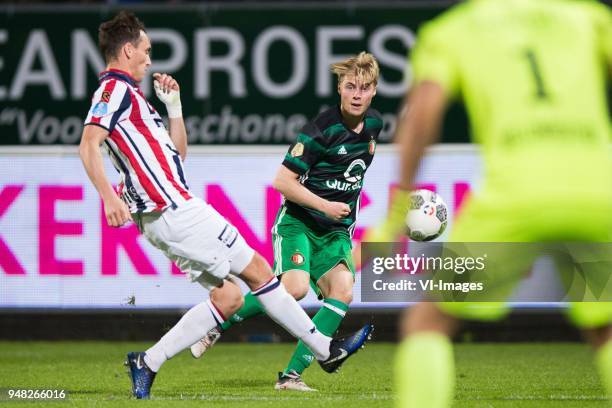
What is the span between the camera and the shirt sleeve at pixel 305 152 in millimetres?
6789

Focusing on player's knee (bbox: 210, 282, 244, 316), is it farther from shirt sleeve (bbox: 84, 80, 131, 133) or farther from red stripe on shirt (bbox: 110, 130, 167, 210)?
shirt sleeve (bbox: 84, 80, 131, 133)

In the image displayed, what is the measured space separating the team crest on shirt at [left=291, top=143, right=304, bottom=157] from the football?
26.3 inches

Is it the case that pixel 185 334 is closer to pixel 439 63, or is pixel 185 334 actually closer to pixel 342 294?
pixel 342 294

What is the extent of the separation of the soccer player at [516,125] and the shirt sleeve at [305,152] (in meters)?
3.21

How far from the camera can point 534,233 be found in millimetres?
3484

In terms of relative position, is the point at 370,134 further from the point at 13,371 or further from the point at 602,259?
the point at 602,259

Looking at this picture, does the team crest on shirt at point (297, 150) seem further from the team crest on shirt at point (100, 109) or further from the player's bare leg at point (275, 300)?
the team crest on shirt at point (100, 109)

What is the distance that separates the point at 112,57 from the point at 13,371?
2663 mm

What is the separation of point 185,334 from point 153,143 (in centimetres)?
95

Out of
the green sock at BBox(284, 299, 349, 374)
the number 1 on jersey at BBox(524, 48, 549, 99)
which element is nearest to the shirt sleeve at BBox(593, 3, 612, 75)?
the number 1 on jersey at BBox(524, 48, 549, 99)

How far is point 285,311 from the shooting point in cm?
591

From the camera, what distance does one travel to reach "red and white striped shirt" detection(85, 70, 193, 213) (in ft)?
19.1

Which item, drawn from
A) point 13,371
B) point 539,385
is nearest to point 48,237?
point 13,371

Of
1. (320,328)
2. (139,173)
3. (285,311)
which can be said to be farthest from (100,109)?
(320,328)
